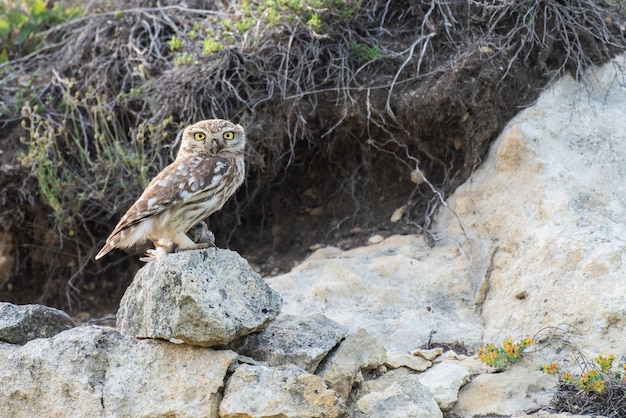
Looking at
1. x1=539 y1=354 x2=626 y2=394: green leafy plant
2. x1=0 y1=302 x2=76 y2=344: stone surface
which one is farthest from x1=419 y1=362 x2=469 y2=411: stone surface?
x1=0 y1=302 x2=76 y2=344: stone surface

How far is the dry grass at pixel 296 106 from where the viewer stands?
6.05 meters

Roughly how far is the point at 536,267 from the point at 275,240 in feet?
7.34

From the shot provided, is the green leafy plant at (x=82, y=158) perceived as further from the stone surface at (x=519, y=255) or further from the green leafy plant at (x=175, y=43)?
the stone surface at (x=519, y=255)

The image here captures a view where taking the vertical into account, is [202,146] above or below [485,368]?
above

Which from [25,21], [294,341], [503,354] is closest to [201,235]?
[294,341]

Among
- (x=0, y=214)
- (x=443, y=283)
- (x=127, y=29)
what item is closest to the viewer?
(x=443, y=283)

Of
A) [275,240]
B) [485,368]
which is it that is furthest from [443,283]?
[275,240]

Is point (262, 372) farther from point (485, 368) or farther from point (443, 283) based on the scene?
point (443, 283)

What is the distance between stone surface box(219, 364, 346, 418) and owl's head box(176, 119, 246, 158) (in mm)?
1684

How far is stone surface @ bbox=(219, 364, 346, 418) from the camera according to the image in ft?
12.4

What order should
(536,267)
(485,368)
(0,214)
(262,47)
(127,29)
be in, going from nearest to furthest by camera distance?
(485,368), (536,267), (262,47), (0,214), (127,29)

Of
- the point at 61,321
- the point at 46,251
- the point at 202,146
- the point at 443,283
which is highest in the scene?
the point at 202,146

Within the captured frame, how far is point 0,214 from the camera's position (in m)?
6.76

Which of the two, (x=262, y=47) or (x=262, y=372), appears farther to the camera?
(x=262, y=47)
